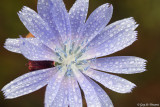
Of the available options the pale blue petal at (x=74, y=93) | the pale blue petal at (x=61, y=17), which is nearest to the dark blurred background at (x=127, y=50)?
the pale blue petal at (x=74, y=93)

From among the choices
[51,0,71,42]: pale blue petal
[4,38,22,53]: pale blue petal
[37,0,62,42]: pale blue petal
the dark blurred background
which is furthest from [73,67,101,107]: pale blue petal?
the dark blurred background

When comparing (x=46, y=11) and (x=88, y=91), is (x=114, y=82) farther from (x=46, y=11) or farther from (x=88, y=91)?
(x=46, y=11)

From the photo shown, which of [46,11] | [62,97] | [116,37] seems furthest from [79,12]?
[62,97]

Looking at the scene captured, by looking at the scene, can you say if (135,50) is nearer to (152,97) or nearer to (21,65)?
(152,97)

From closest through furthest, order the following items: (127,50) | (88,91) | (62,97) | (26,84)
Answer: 1. (26,84)
2. (62,97)
3. (88,91)
4. (127,50)

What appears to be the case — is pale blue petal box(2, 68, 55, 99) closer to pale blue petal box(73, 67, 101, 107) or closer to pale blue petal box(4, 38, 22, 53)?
pale blue petal box(4, 38, 22, 53)

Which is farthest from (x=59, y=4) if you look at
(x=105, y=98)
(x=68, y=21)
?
(x=105, y=98)
